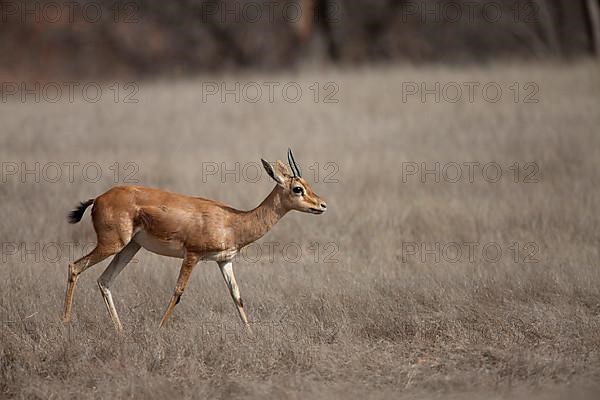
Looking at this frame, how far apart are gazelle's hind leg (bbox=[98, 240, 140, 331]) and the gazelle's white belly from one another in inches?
8.6

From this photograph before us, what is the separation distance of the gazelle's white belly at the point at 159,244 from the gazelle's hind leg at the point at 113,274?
0.22 m

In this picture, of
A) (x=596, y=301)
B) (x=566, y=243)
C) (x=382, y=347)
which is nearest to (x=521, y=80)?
(x=566, y=243)

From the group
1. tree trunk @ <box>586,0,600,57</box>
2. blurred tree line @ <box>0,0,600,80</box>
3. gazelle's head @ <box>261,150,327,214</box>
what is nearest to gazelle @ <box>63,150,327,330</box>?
gazelle's head @ <box>261,150,327,214</box>

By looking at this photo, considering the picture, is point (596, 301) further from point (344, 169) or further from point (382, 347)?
point (344, 169)

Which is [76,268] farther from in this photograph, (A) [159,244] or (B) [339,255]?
(B) [339,255]

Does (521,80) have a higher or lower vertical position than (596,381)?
higher

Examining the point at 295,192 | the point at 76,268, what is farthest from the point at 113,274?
the point at 295,192

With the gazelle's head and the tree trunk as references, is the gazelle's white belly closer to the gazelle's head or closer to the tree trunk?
the gazelle's head

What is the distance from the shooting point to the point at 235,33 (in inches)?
1137

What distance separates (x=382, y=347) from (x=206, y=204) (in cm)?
190

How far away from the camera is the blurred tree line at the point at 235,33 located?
91.1 ft

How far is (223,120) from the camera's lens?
17453 mm

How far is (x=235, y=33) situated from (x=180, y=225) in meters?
22.6

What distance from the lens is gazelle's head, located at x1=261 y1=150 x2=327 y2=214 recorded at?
7223mm
